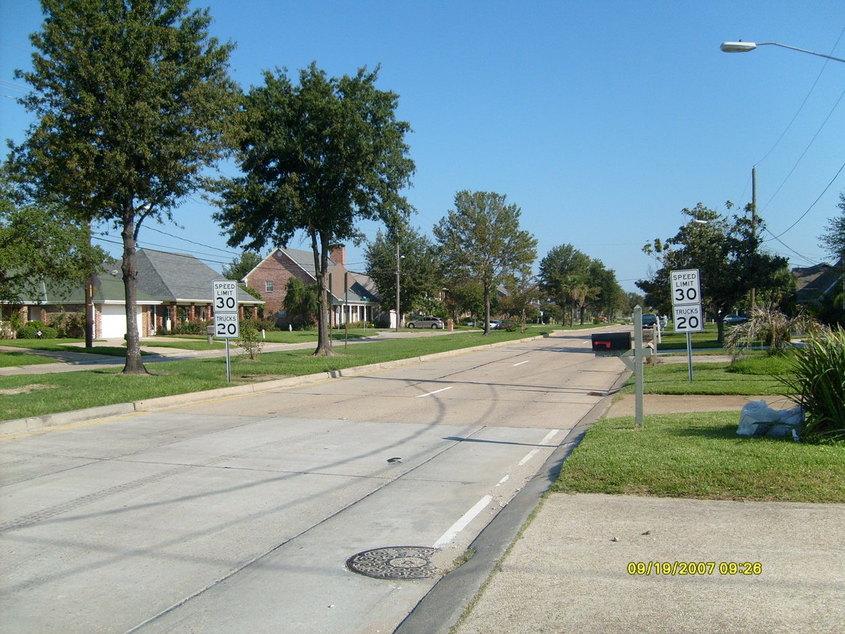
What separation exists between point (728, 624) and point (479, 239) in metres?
52.9

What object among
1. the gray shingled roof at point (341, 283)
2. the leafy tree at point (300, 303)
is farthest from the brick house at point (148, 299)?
the gray shingled roof at point (341, 283)

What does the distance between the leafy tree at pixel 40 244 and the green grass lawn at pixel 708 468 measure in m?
25.5

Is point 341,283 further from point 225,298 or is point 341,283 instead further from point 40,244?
point 225,298

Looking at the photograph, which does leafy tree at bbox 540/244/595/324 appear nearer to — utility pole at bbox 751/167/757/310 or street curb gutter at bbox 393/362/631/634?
utility pole at bbox 751/167/757/310

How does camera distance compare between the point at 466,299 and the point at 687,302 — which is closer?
the point at 687,302

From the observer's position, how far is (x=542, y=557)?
5473 mm

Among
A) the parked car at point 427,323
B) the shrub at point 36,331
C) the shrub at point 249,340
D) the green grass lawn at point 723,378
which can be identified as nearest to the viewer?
the green grass lawn at point 723,378

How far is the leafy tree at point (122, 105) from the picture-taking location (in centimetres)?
1786

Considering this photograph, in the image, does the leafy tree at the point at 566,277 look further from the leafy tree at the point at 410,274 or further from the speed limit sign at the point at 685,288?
the speed limit sign at the point at 685,288

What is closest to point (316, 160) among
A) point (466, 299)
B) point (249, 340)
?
point (249, 340)

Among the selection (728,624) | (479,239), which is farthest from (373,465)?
(479,239)

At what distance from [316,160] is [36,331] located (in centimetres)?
2537

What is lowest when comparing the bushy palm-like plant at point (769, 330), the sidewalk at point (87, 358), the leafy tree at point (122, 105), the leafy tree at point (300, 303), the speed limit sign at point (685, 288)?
the sidewalk at point (87, 358)

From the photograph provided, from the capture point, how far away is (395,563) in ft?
18.8
